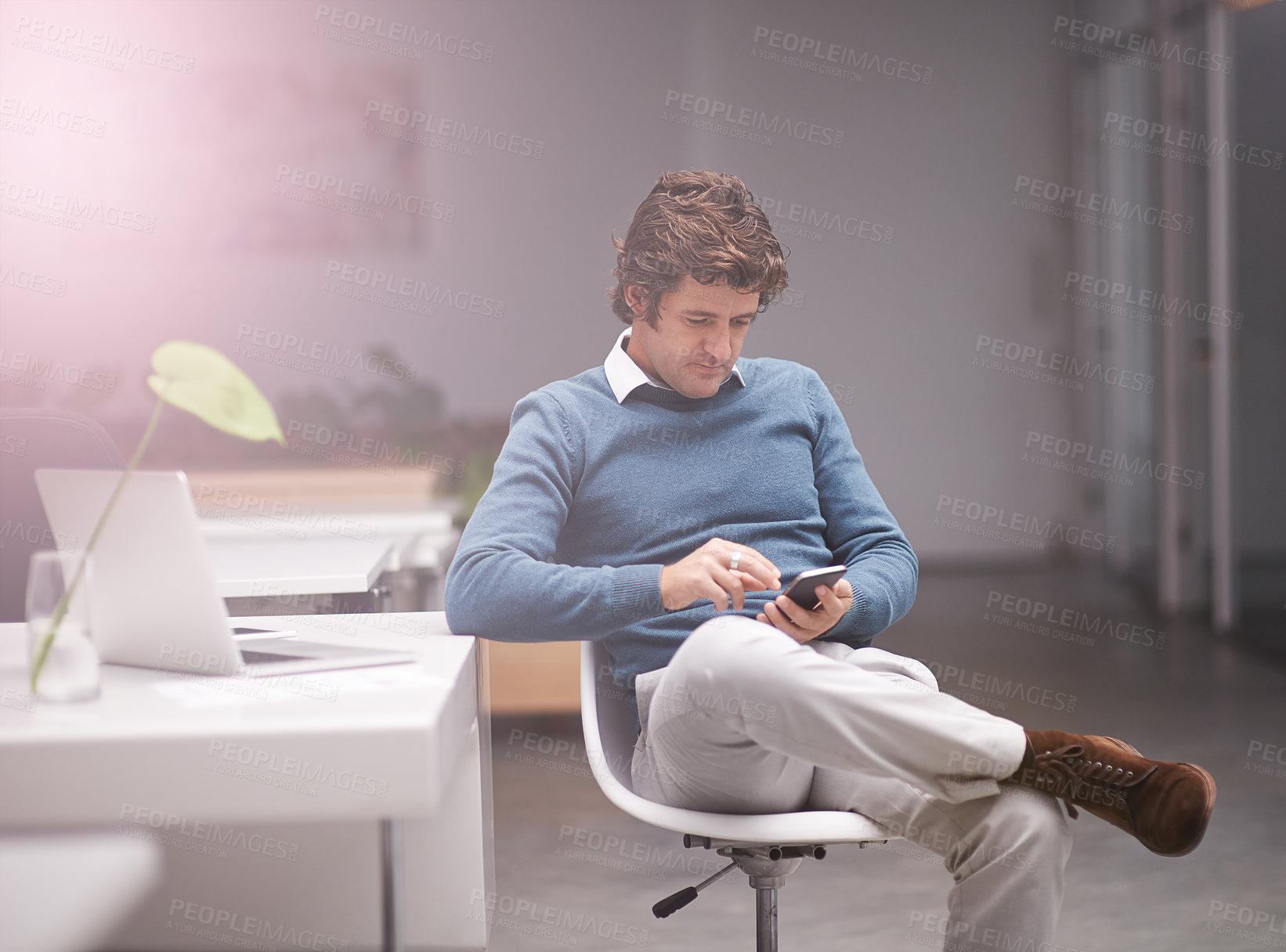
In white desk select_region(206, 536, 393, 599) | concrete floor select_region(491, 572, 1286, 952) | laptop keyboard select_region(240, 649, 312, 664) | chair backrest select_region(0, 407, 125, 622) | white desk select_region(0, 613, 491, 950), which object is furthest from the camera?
concrete floor select_region(491, 572, 1286, 952)

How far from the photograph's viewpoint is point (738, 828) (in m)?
1.33

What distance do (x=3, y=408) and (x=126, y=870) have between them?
1081 mm

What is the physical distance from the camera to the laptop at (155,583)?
108cm

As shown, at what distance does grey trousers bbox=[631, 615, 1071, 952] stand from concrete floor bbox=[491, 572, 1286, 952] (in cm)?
81

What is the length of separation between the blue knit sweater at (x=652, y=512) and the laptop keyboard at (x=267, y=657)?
27 centimetres

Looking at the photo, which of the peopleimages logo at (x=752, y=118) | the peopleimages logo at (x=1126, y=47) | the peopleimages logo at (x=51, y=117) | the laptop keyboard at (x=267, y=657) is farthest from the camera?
the peopleimages logo at (x=752, y=118)

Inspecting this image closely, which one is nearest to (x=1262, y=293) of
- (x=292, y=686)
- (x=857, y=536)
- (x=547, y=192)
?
(x=857, y=536)

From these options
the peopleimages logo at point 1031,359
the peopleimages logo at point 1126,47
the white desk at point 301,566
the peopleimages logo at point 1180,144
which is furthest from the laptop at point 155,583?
the peopleimages logo at point 1031,359

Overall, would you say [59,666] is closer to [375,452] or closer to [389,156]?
[375,452]

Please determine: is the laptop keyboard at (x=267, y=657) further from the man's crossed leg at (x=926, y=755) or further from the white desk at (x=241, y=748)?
the man's crossed leg at (x=926, y=755)

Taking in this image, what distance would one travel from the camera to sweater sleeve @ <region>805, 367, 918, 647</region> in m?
1.61

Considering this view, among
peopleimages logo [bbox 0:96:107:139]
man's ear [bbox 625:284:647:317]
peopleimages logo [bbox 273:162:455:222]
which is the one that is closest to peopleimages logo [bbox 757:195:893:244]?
peopleimages logo [bbox 273:162:455:222]

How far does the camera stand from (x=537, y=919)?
2152 millimetres

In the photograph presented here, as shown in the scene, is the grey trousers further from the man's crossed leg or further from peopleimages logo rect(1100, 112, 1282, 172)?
peopleimages logo rect(1100, 112, 1282, 172)
